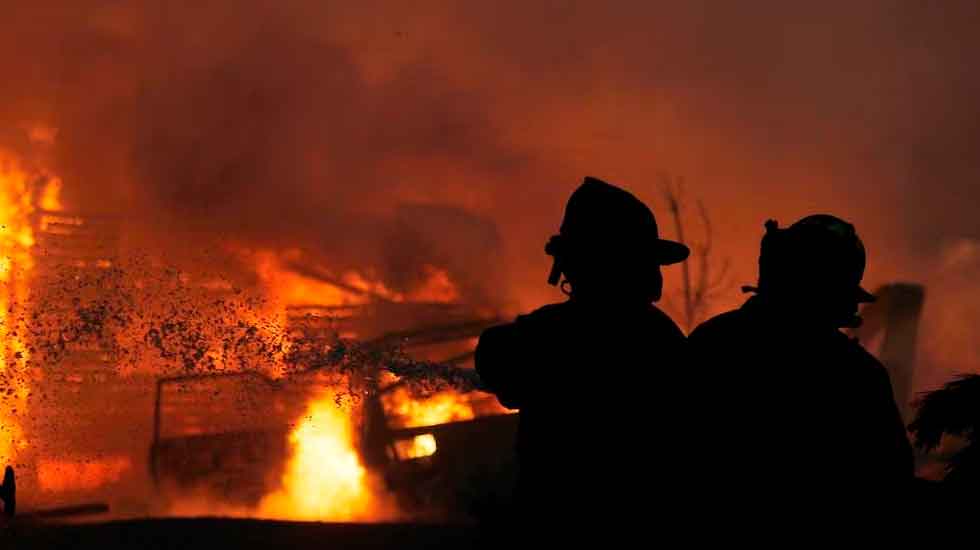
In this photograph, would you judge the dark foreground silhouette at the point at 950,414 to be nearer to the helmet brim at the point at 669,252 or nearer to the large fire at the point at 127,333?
the helmet brim at the point at 669,252

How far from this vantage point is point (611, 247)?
2379 mm

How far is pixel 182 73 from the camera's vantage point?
69.3 feet

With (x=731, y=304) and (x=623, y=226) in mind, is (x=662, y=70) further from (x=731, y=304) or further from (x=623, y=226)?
(x=623, y=226)

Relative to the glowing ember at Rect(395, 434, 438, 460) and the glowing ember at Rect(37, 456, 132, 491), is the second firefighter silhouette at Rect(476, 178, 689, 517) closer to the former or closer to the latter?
the glowing ember at Rect(395, 434, 438, 460)

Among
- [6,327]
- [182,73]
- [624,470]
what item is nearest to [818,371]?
[624,470]

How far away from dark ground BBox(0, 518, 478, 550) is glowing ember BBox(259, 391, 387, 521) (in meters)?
2.92

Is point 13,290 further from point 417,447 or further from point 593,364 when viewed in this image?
point 593,364

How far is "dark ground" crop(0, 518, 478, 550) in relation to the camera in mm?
8539

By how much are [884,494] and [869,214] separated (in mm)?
22271

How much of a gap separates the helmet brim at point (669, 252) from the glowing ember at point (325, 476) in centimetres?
1017

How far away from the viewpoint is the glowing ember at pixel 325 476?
526 inches

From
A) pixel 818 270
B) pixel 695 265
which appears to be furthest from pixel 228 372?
pixel 818 270

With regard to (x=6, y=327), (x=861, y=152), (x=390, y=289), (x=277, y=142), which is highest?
(x=861, y=152)

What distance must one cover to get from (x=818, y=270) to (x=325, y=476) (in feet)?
42.7
